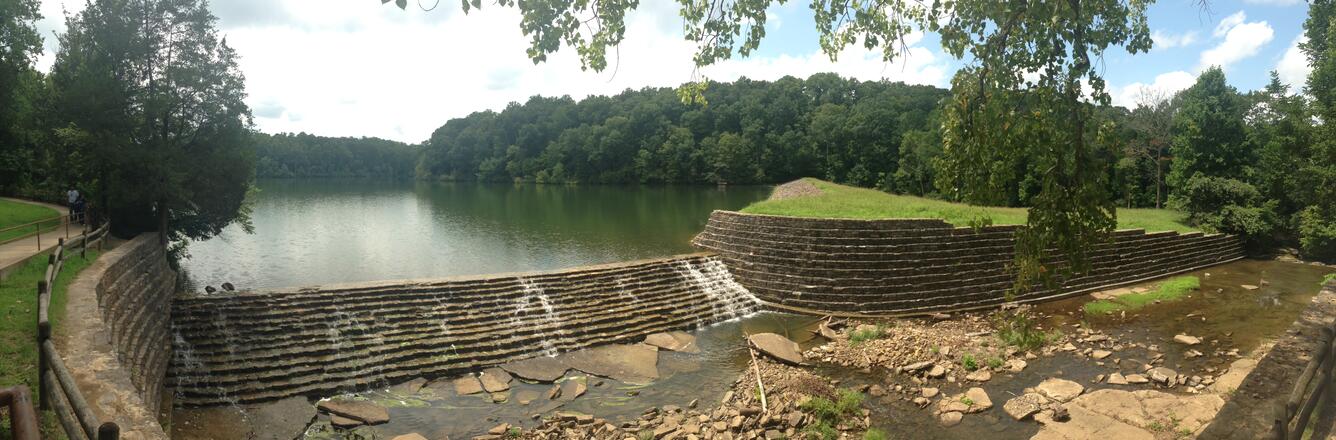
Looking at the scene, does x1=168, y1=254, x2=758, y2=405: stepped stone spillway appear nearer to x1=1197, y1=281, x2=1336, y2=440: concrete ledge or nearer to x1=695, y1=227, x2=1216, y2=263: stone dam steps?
x1=695, y1=227, x2=1216, y2=263: stone dam steps

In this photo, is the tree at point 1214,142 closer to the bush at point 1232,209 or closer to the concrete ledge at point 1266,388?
the bush at point 1232,209

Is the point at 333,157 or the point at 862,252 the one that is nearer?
the point at 862,252

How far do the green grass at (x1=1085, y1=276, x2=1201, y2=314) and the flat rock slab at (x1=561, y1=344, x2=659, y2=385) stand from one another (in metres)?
12.8

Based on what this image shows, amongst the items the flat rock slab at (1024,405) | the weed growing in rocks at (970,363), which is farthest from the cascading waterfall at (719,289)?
the flat rock slab at (1024,405)

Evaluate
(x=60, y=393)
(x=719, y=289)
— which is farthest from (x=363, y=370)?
(x=719, y=289)

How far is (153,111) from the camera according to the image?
665 inches

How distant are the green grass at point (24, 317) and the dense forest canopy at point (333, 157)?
106 meters

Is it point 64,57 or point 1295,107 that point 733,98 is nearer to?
point 1295,107

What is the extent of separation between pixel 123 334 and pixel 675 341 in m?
10.7

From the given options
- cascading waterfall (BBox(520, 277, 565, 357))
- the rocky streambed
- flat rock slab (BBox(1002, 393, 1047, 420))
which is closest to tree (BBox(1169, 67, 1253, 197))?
the rocky streambed

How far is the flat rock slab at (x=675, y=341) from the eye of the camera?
15367 mm

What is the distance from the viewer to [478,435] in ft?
35.0

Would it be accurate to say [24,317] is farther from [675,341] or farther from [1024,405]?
[1024,405]

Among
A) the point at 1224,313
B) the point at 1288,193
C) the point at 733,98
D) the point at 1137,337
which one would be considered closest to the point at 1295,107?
the point at 1288,193
